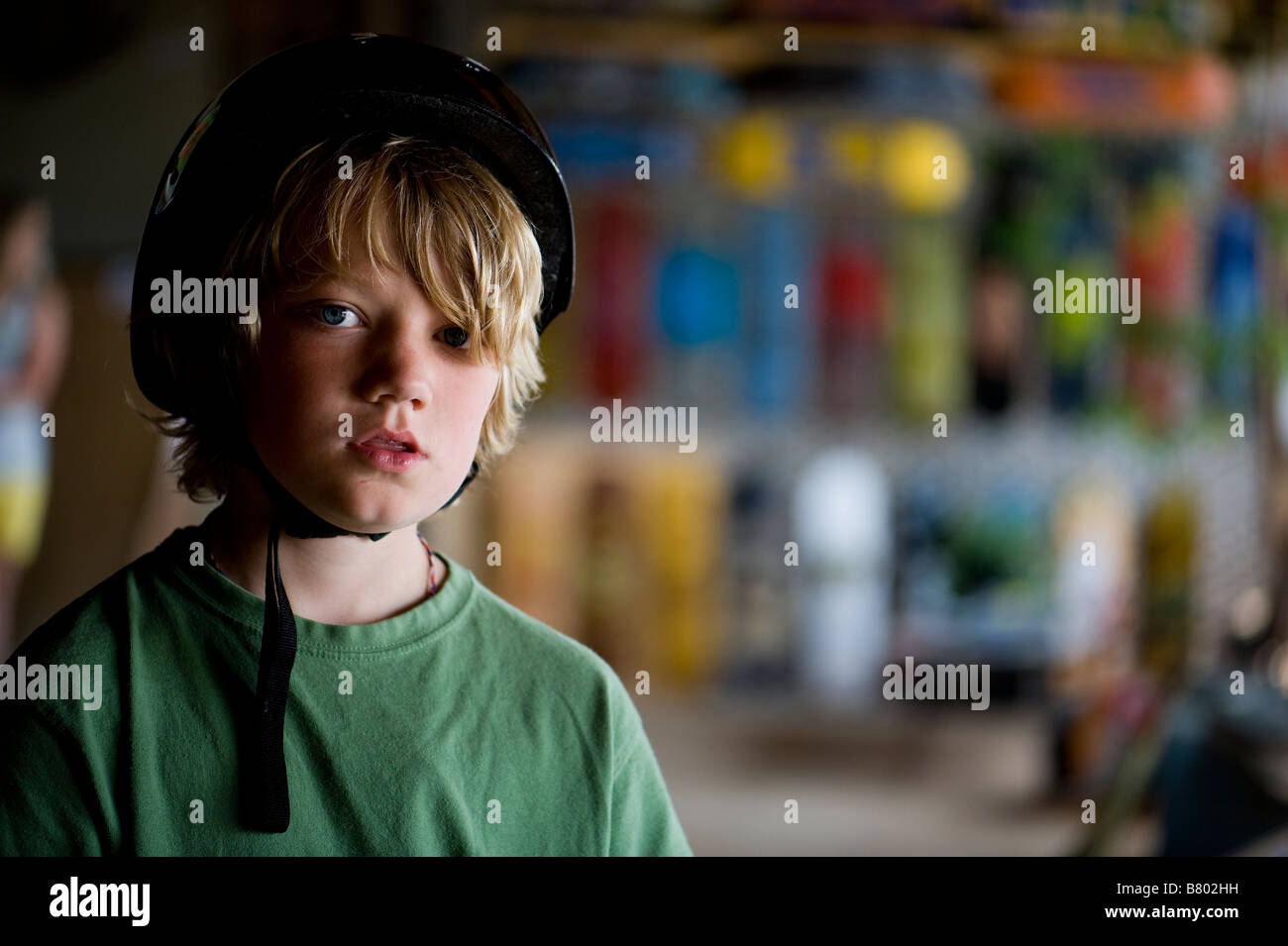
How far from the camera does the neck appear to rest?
0.70m

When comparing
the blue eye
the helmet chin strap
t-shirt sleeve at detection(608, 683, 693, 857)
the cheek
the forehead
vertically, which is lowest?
t-shirt sleeve at detection(608, 683, 693, 857)

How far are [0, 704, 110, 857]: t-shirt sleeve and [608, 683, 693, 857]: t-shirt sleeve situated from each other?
28 cm

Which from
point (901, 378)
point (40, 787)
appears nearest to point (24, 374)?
point (40, 787)

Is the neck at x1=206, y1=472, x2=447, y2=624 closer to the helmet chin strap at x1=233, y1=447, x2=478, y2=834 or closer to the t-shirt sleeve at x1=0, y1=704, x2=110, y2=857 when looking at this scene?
the helmet chin strap at x1=233, y1=447, x2=478, y2=834

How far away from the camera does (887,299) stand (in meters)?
3.10

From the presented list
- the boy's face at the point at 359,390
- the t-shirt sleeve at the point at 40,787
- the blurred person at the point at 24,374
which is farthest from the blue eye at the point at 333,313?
the blurred person at the point at 24,374

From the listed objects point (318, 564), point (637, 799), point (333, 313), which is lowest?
point (637, 799)

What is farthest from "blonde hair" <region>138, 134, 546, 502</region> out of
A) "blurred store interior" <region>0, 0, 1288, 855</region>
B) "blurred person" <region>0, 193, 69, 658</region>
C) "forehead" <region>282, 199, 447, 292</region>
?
"blurred store interior" <region>0, 0, 1288, 855</region>

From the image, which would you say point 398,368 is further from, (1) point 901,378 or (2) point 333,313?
(1) point 901,378

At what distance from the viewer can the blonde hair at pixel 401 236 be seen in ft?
2.17

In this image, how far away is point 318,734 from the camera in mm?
Answer: 688

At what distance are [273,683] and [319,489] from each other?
105 mm
